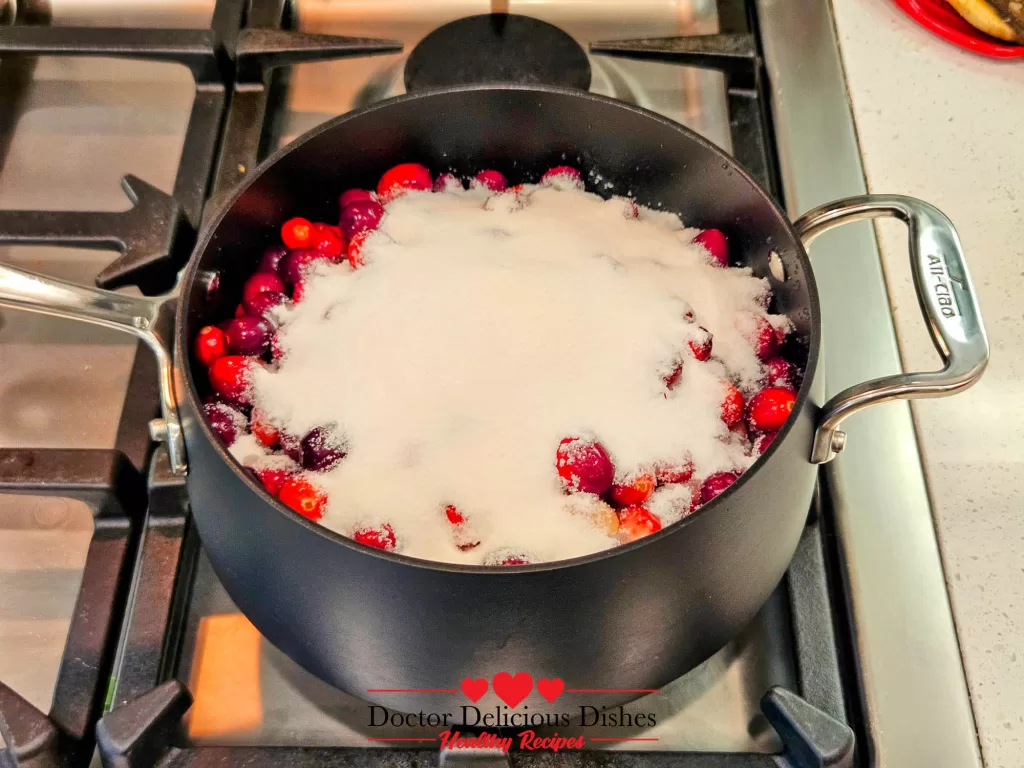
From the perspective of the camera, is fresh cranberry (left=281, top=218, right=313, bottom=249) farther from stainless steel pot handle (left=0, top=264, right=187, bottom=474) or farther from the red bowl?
the red bowl

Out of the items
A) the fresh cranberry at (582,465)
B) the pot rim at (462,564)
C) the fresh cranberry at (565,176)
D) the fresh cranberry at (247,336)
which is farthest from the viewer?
the fresh cranberry at (565,176)

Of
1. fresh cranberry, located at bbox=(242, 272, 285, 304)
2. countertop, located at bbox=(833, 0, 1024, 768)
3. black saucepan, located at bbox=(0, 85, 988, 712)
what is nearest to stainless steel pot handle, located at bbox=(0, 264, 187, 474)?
black saucepan, located at bbox=(0, 85, 988, 712)

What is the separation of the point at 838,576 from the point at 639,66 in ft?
2.04

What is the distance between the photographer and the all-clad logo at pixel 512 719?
555mm

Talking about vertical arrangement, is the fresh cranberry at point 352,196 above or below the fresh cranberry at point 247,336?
above

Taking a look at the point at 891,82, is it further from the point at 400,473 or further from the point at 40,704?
the point at 40,704

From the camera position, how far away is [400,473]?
1.94ft

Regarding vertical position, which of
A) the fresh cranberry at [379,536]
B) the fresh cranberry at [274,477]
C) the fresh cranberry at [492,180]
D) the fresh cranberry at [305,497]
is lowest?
the fresh cranberry at [274,477]

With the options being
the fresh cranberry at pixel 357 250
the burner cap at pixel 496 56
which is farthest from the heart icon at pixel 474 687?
the burner cap at pixel 496 56

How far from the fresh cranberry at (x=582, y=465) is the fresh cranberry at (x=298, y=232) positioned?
311 mm

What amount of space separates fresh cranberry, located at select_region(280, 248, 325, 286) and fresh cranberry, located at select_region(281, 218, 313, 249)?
0.02 m

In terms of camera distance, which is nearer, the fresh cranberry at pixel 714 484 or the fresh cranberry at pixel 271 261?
the fresh cranberry at pixel 714 484

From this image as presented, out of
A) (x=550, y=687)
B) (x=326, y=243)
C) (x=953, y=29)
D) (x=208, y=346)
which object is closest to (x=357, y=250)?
(x=326, y=243)

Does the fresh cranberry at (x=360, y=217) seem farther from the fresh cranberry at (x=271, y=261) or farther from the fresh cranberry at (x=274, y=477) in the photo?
the fresh cranberry at (x=274, y=477)
